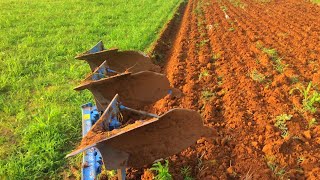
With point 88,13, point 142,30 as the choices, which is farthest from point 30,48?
point 88,13

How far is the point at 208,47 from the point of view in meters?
8.21

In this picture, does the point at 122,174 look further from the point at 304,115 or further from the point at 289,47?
the point at 289,47

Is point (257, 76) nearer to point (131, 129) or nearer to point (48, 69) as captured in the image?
point (131, 129)

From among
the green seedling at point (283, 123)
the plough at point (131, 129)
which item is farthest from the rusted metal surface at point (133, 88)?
the green seedling at point (283, 123)

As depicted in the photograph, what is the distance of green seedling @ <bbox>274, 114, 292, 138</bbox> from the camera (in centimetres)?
432

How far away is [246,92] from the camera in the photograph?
5.43m

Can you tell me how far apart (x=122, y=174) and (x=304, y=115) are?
2925 millimetres

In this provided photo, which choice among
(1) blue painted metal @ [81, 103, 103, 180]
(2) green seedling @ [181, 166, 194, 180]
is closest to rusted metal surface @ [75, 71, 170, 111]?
(1) blue painted metal @ [81, 103, 103, 180]

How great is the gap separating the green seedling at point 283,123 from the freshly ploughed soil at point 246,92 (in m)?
0.06

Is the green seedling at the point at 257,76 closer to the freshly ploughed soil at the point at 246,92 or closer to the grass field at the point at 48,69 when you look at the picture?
the freshly ploughed soil at the point at 246,92

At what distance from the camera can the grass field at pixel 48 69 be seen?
413 centimetres

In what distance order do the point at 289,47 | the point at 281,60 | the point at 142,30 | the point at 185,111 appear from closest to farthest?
1. the point at 185,111
2. the point at 281,60
3. the point at 289,47
4. the point at 142,30

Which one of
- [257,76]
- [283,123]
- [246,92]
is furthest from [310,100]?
[257,76]

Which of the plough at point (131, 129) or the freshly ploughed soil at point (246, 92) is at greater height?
the plough at point (131, 129)
